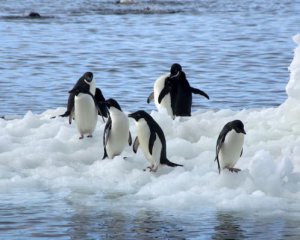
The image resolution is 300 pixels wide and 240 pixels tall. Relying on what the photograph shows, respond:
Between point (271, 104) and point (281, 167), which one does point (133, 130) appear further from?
point (271, 104)

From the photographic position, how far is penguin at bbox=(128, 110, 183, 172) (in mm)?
11062

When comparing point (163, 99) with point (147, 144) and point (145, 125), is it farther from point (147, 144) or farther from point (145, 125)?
point (147, 144)

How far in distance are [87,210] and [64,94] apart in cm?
927

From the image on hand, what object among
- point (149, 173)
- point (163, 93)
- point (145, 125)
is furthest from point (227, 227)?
point (163, 93)

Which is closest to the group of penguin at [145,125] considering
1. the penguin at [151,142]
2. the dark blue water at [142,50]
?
the penguin at [151,142]

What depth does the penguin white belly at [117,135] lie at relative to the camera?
11609 millimetres

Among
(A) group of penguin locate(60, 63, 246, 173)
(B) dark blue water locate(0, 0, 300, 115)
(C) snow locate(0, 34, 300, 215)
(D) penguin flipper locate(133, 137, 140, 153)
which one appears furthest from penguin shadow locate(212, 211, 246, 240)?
(B) dark blue water locate(0, 0, 300, 115)

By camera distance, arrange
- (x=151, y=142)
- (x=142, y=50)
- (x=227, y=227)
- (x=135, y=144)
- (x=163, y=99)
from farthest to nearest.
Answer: (x=142, y=50), (x=163, y=99), (x=135, y=144), (x=151, y=142), (x=227, y=227)

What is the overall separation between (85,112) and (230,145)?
2360mm

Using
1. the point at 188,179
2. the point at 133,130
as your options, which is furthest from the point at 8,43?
the point at 188,179

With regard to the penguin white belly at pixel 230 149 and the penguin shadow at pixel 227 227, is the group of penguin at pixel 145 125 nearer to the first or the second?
the penguin white belly at pixel 230 149

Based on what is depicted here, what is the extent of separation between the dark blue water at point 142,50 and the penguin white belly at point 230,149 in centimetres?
624

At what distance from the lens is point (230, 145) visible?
417 inches

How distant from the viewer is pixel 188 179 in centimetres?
1041
